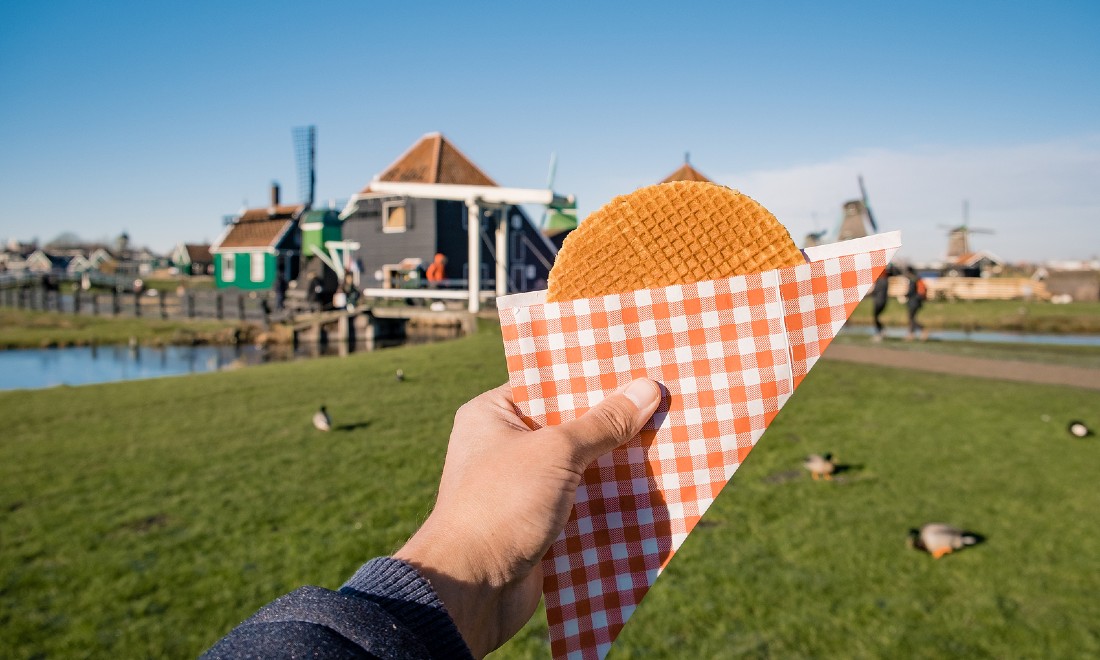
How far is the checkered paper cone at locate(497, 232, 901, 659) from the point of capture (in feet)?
4.95

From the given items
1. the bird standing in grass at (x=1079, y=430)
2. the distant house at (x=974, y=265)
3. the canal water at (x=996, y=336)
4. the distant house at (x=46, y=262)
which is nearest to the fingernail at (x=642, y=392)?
the bird standing in grass at (x=1079, y=430)

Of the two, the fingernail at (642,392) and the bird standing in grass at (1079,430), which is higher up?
the fingernail at (642,392)

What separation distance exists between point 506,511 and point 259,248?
47637 millimetres

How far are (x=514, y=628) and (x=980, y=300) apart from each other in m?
52.5

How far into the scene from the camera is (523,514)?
1398mm

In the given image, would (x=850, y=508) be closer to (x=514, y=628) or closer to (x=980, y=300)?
(x=514, y=628)

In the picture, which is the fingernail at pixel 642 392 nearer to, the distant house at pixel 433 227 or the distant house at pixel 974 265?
the distant house at pixel 433 227

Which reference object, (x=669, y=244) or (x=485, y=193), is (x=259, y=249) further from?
A: (x=669, y=244)

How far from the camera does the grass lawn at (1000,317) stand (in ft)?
97.3

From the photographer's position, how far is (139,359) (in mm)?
25969

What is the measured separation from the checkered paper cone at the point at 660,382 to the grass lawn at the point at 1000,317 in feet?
103

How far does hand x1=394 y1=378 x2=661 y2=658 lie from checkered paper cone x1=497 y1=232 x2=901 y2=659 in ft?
0.22

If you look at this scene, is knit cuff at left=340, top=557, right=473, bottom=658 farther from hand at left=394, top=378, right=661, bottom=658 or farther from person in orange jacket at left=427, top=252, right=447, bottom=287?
person in orange jacket at left=427, top=252, right=447, bottom=287

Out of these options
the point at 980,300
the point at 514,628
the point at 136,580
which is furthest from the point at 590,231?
the point at 980,300
